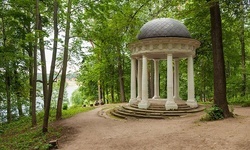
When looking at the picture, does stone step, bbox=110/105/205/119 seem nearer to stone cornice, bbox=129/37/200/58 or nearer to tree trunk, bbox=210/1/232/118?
tree trunk, bbox=210/1/232/118

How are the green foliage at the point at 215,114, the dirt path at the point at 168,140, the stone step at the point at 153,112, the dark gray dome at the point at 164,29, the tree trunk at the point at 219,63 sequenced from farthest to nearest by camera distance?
the dark gray dome at the point at 164,29 → the stone step at the point at 153,112 → the tree trunk at the point at 219,63 → the green foliage at the point at 215,114 → the dirt path at the point at 168,140

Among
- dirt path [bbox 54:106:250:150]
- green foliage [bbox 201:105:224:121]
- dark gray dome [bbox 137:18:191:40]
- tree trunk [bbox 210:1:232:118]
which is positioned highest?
dark gray dome [bbox 137:18:191:40]

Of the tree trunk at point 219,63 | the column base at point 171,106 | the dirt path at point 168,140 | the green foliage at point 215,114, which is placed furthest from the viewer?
the column base at point 171,106

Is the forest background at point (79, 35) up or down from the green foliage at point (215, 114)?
up

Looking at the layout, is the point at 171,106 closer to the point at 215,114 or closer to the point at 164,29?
the point at 215,114

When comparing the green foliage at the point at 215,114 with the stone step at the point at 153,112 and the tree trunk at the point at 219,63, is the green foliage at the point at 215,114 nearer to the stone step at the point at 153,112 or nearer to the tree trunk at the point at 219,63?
the tree trunk at the point at 219,63

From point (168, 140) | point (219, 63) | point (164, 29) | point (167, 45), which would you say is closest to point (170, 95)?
point (167, 45)

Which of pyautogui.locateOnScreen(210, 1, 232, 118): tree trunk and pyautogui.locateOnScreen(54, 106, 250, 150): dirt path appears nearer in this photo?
pyautogui.locateOnScreen(54, 106, 250, 150): dirt path

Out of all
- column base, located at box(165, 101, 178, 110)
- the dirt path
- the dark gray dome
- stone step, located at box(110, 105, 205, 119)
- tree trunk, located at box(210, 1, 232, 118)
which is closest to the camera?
the dirt path

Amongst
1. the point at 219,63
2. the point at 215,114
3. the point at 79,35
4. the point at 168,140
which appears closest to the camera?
the point at 168,140

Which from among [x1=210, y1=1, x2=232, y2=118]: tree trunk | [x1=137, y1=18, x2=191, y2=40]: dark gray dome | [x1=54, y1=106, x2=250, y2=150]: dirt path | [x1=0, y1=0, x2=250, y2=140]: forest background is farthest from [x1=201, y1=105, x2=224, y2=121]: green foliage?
[x1=137, y1=18, x2=191, y2=40]: dark gray dome

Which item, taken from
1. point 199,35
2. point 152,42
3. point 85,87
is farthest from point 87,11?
point 85,87

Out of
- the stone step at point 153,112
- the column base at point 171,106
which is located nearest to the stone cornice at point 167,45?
the column base at point 171,106

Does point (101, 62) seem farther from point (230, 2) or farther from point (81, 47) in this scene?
point (230, 2)
